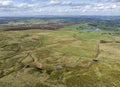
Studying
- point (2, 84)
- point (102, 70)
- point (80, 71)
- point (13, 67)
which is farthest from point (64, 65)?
point (2, 84)

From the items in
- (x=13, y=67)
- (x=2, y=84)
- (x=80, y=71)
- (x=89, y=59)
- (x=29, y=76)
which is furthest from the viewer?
(x=89, y=59)

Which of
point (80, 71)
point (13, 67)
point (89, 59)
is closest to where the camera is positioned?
point (80, 71)

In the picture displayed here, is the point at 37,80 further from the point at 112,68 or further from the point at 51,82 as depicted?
the point at 112,68

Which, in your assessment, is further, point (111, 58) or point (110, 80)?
point (111, 58)

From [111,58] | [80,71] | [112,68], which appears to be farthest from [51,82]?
[111,58]

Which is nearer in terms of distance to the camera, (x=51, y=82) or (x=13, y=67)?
(x=51, y=82)

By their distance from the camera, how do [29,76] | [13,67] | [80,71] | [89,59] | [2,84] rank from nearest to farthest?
[2,84], [29,76], [80,71], [13,67], [89,59]

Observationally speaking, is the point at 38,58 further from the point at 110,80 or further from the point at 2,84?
the point at 110,80

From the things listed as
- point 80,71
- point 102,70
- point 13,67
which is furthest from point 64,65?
point 13,67
